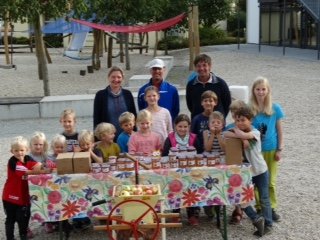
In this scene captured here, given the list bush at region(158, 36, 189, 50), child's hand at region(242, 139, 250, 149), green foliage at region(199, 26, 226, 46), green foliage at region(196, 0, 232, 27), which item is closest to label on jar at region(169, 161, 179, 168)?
child's hand at region(242, 139, 250, 149)

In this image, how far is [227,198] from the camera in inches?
199

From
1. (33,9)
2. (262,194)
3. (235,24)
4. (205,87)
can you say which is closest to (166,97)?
(205,87)

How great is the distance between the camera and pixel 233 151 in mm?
5039

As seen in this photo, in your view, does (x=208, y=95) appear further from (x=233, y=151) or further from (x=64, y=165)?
(x=64, y=165)

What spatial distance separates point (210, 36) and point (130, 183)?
32.9 meters

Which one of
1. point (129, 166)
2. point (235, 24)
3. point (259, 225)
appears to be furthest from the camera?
point (235, 24)

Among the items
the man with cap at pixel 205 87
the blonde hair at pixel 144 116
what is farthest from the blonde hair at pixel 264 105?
the blonde hair at pixel 144 116

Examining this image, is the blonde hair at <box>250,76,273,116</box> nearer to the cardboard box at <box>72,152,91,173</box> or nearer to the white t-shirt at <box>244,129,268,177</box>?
the white t-shirt at <box>244,129,268,177</box>

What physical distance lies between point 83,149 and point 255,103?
165 cm

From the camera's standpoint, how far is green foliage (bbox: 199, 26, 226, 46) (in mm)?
36106

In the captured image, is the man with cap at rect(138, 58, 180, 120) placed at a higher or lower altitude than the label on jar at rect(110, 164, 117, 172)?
higher

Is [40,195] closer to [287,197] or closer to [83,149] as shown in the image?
[83,149]

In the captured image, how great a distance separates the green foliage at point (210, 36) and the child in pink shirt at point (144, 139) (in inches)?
1206

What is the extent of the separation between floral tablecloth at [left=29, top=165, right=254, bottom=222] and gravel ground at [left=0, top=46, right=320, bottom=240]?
59 cm
